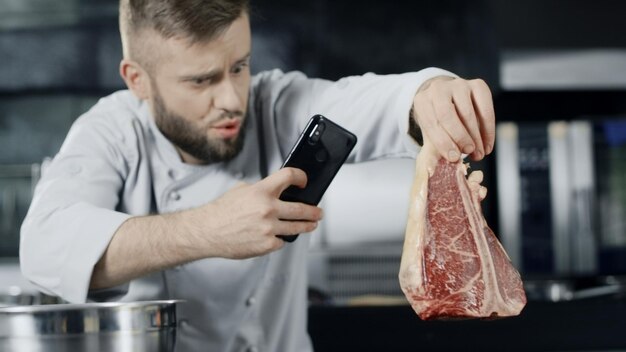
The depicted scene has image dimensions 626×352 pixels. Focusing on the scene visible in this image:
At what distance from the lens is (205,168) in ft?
3.73

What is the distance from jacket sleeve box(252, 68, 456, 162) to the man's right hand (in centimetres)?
19

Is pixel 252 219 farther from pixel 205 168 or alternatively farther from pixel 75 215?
pixel 205 168

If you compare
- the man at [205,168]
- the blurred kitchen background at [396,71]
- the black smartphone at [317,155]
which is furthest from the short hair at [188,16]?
the blurred kitchen background at [396,71]

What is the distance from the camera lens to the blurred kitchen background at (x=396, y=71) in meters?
2.54

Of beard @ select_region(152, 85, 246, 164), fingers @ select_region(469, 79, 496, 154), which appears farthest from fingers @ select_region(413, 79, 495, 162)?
beard @ select_region(152, 85, 246, 164)

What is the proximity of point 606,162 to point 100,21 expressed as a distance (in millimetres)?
1648

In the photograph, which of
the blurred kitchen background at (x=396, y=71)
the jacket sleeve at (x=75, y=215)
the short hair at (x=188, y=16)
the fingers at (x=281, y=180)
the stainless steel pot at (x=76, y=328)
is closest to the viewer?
the stainless steel pot at (x=76, y=328)

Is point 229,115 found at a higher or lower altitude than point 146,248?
higher

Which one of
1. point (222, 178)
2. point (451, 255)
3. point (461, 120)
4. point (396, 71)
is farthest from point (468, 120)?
point (396, 71)

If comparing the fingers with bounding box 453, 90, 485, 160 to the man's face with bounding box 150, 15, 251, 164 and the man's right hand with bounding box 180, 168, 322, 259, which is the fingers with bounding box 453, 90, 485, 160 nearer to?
the man's right hand with bounding box 180, 168, 322, 259

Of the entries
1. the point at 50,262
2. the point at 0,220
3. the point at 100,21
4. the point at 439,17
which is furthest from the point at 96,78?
the point at 50,262

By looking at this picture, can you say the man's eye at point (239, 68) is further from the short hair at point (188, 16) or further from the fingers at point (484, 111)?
the fingers at point (484, 111)

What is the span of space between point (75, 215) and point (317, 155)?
29 cm

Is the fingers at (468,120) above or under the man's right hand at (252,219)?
above
